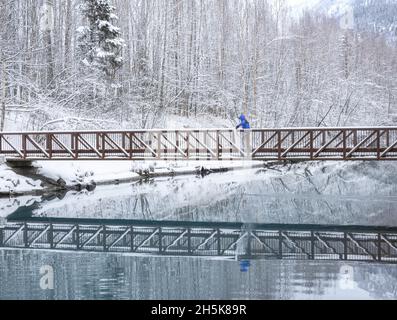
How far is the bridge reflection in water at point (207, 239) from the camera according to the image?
14594 mm

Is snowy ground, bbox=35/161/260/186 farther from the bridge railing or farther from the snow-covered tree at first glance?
the snow-covered tree

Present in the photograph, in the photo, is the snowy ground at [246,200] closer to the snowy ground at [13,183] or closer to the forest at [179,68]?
the snowy ground at [13,183]

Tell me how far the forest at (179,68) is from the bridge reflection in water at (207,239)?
13.6 m

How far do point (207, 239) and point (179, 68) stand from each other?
2961 centimetres

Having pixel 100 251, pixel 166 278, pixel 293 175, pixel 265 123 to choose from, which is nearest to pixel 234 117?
pixel 265 123

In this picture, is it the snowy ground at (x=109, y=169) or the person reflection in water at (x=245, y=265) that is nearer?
the person reflection in water at (x=245, y=265)

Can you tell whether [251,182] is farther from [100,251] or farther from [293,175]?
[100,251]

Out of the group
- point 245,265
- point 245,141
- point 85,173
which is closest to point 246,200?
point 245,141

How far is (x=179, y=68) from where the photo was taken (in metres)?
44.8
